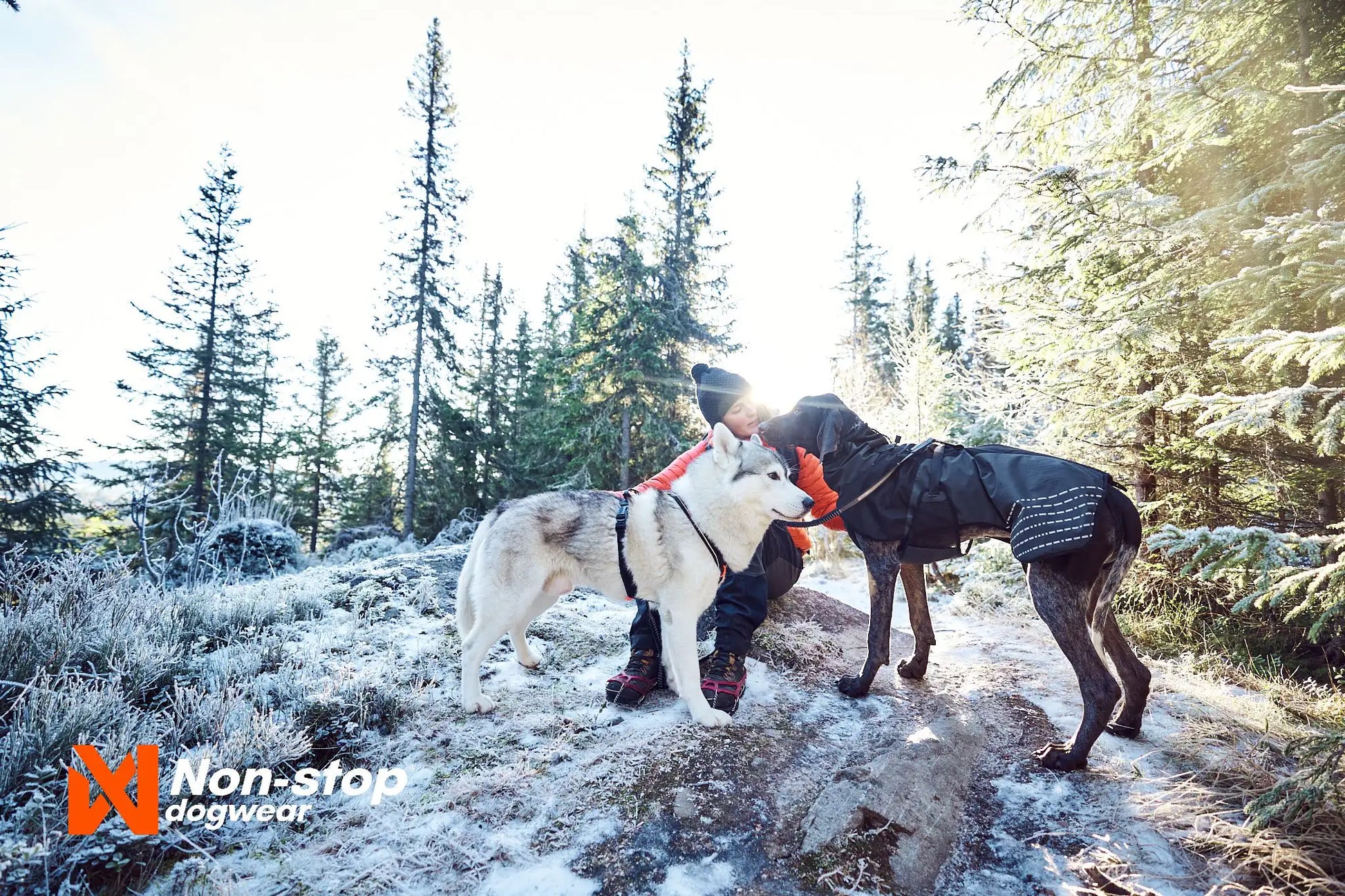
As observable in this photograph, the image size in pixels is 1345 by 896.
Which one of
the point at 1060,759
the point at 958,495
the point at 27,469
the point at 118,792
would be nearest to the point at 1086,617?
the point at 1060,759

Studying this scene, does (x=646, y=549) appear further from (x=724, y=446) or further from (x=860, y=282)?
(x=860, y=282)

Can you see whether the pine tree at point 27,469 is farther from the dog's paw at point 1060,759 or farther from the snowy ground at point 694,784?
the dog's paw at point 1060,759

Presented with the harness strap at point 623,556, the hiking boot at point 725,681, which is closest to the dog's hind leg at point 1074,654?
the hiking boot at point 725,681

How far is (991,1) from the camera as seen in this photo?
240 inches

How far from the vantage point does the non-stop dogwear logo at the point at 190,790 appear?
2.07 metres

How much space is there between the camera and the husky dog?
11.3 ft

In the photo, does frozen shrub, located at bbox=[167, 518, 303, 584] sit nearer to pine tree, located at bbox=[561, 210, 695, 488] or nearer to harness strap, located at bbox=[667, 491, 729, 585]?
harness strap, located at bbox=[667, 491, 729, 585]

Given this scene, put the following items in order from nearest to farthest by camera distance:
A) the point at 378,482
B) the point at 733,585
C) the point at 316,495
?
the point at 733,585, the point at 316,495, the point at 378,482

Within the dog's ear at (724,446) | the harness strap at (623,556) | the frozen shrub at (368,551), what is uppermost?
the dog's ear at (724,446)

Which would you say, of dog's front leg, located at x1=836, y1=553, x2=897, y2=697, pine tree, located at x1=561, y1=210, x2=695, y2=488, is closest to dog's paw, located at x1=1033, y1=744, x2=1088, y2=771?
dog's front leg, located at x1=836, y1=553, x2=897, y2=697

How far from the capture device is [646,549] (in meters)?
3.60

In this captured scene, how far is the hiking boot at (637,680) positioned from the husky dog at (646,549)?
0.15 meters

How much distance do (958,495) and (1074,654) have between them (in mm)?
1074

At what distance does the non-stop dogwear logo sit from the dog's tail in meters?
1.08
